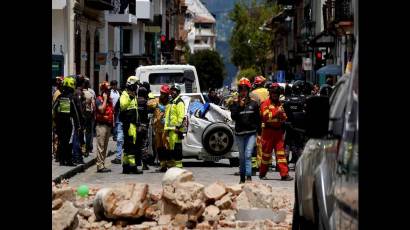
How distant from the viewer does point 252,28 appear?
387 feet

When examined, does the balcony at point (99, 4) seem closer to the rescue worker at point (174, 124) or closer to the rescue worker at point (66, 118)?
the rescue worker at point (66, 118)

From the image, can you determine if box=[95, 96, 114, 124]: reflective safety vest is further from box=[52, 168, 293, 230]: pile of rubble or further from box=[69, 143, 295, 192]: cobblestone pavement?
box=[52, 168, 293, 230]: pile of rubble

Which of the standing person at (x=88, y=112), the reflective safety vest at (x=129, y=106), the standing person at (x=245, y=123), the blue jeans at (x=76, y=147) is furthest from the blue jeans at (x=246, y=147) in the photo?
the standing person at (x=88, y=112)

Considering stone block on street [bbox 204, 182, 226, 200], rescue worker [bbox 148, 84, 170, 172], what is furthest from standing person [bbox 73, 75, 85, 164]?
stone block on street [bbox 204, 182, 226, 200]

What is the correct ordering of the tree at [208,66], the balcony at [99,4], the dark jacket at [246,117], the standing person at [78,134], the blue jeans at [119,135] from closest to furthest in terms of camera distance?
the dark jacket at [246,117] → the standing person at [78,134] → the blue jeans at [119,135] → the balcony at [99,4] → the tree at [208,66]

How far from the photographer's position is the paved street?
66.7 ft

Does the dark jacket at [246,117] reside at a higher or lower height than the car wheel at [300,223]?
higher

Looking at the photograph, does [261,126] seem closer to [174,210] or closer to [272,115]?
[272,115]

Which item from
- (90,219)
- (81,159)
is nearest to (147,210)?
(90,219)

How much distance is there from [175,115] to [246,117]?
256 cm

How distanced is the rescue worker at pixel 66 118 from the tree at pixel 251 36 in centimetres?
9445

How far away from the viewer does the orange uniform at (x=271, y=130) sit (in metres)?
19.8

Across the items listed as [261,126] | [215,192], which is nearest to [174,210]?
[215,192]
